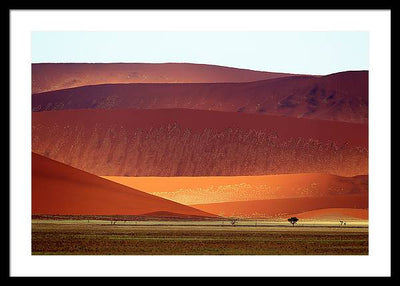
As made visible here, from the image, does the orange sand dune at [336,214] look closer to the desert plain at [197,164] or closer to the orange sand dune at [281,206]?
the desert plain at [197,164]

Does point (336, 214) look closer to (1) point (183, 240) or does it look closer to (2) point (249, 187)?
(2) point (249, 187)

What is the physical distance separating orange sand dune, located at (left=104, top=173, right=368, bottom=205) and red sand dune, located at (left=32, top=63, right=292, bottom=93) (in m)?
65.3

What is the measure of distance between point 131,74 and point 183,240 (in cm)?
11947

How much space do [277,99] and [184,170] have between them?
29229mm

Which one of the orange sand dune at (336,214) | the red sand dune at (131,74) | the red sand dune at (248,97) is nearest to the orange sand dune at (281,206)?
the orange sand dune at (336,214)

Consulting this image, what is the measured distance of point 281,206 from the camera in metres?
77.4

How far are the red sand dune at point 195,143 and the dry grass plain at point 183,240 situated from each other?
42.1 meters

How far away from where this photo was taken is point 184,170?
326 feet

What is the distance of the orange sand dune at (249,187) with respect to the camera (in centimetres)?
8481

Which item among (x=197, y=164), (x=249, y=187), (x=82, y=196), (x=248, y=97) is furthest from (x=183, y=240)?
(x=248, y=97)

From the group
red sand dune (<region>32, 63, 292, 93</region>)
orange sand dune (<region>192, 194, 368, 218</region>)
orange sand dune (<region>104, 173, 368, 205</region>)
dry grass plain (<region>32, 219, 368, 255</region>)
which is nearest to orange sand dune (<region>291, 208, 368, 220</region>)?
orange sand dune (<region>192, 194, 368, 218</region>)

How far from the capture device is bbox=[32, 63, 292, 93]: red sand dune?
155750 millimetres

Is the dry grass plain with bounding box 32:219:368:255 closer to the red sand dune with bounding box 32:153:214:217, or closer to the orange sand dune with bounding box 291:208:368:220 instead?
the red sand dune with bounding box 32:153:214:217
